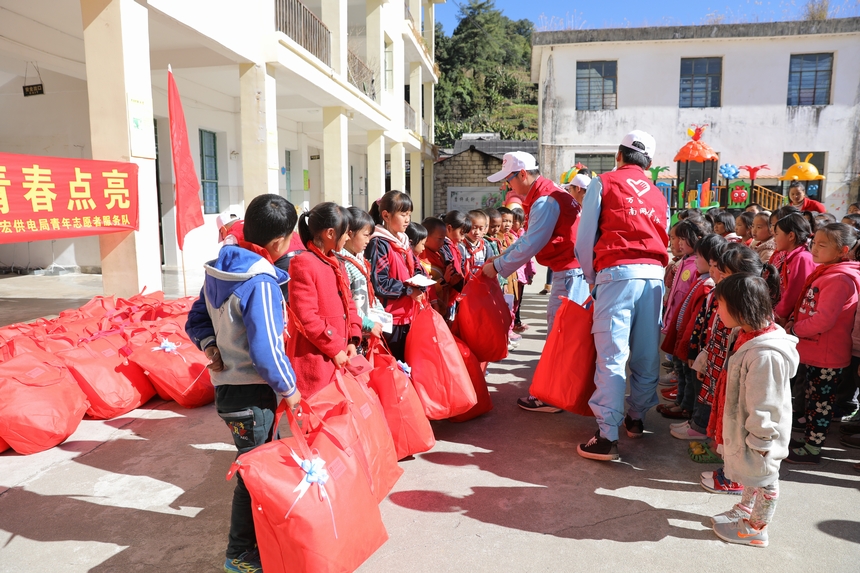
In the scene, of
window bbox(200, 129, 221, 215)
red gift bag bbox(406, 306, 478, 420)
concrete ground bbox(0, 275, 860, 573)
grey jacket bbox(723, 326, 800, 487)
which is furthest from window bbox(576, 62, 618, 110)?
grey jacket bbox(723, 326, 800, 487)

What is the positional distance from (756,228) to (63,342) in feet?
17.3

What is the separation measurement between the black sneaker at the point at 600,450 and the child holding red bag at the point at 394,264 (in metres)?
1.29

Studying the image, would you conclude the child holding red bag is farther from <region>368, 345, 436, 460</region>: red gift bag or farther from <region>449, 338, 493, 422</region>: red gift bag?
<region>368, 345, 436, 460</region>: red gift bag

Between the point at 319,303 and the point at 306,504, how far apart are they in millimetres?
939

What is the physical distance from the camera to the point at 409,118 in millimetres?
18297

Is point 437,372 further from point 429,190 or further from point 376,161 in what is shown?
point 429,190

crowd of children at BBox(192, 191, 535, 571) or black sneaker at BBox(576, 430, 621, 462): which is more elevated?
crowd of children at BBox(192, 191, 535, 571)

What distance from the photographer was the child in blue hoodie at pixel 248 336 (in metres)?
2.05

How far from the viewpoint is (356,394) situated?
2416mm

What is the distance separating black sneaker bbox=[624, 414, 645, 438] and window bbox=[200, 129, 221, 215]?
30.6ft

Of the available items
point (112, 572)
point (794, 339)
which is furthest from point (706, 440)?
point (112, 572)

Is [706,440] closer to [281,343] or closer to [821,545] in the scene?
[821,545]

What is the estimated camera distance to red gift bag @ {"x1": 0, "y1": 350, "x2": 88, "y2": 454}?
3137 mm

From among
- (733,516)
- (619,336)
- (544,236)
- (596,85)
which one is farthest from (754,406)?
(596,85)
